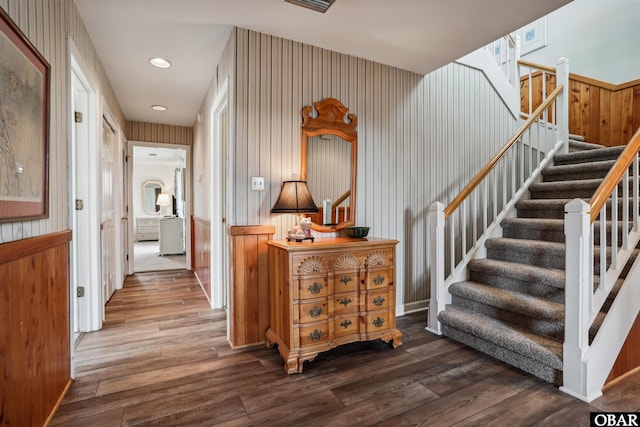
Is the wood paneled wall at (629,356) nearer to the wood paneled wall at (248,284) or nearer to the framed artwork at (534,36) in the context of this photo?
the wood paneled wall at (248,284)

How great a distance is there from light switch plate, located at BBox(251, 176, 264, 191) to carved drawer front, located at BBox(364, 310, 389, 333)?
4.08 ft

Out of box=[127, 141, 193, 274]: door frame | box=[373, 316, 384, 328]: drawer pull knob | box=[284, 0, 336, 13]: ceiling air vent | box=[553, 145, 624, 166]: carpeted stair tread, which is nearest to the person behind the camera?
box=[284, 0, 336, 13]: ceiling air vent

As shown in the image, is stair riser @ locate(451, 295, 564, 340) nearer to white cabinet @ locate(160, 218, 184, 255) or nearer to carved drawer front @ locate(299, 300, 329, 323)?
carved drawer front @ locate(299, 300, 329, 323)

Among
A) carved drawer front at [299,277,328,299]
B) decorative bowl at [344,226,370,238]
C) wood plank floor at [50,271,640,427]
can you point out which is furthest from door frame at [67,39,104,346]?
decorative bowl at [344,226,370,238]

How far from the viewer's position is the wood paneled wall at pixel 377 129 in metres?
2.39

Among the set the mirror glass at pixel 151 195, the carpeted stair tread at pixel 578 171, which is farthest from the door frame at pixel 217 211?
the mirror glass at pixel 151 195

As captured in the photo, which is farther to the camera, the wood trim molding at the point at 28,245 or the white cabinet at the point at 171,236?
the white cabinet at the point at 171,236

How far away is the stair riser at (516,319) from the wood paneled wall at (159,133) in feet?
15.4

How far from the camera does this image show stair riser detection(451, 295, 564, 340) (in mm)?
2080

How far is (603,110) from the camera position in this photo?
4109 mm

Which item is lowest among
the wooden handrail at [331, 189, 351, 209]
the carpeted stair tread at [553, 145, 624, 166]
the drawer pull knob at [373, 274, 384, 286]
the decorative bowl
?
the drawer pull knob at [373, 274, 384, 286]

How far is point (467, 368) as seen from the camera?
82.1 inches

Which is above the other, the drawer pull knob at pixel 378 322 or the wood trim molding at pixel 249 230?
the wood trim molding at pixel 249 230

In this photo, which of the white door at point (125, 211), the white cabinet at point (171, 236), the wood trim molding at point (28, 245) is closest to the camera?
the wood trim molding at point (28, 245)
